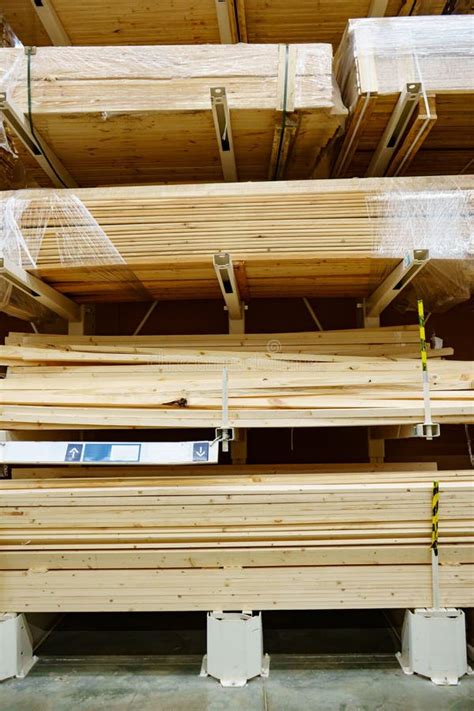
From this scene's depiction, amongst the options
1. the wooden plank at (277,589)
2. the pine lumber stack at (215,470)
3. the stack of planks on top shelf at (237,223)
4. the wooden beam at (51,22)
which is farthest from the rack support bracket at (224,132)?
the wooden plank at (277,589)

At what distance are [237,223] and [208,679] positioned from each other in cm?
286

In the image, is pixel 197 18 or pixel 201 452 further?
pixel 197 18

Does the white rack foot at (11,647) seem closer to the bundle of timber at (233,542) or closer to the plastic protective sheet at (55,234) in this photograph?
the bundle of timber at (233,542)

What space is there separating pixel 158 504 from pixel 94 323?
1845 millimetres

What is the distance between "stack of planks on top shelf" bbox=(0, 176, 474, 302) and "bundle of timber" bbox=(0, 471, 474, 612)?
1.40m

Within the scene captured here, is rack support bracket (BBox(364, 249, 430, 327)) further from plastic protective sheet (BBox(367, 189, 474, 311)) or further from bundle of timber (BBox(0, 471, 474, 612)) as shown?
bundle of timber (BBox(0, 471, 474, 612))

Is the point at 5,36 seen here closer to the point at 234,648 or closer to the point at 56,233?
the point at 56,233

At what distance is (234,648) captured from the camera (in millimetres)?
2725

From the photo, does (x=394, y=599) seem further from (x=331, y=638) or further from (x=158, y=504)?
(x=158, y=504)

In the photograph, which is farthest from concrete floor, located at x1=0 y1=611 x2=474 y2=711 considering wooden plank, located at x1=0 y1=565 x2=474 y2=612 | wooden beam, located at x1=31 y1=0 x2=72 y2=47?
wooden beam, located at x1=31 y1=0 x2=72 y2=47

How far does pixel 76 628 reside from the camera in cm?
341

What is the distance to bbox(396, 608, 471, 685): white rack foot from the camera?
2.70 metres

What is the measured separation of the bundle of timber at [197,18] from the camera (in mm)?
3350

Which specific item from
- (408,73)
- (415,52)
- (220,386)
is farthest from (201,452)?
(415,52)
